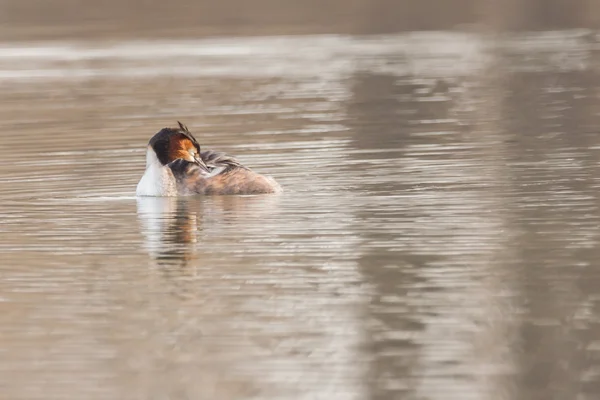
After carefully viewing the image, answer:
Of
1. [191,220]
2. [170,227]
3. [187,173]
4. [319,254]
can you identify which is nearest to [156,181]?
[187,173]

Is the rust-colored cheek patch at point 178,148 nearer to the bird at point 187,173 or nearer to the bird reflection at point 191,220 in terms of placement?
the bird at point 187,173

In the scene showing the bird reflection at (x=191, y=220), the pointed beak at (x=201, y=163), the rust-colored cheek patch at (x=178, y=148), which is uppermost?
the rust-colored cheek patch at (x=178, y=148)

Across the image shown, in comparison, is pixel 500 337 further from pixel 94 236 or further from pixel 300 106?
pixel 300 106

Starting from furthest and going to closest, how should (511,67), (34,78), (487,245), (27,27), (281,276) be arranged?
(27,27) < (34,78) < (511,67) < (487,245) < (281,276)

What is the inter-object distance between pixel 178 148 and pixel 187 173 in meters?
0.38

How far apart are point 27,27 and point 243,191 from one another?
3751 cm

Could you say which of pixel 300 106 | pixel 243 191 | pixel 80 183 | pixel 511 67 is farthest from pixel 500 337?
pixel 511 67

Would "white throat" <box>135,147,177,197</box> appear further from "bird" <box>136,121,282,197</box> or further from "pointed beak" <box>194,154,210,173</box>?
"pointed beak" <box>194,154,210,173</box>

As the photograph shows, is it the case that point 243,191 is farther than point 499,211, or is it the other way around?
point 243,191

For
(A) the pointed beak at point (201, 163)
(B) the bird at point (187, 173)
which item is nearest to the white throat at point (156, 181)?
(B) the bird at point (187, 173)

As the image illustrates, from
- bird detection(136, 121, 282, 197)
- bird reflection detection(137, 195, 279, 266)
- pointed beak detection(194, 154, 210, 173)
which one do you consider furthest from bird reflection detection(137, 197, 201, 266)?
pointed beak detection(194, 154, 210, 173)

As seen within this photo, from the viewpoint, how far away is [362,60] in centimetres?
3684

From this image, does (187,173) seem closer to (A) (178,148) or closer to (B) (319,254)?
(A) (178,148)

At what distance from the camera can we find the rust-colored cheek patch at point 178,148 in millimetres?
18297
